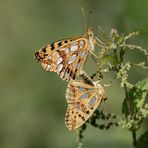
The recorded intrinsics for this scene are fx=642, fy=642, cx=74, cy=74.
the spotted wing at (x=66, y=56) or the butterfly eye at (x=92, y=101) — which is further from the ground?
the spotted wing at (x=66, y=56)

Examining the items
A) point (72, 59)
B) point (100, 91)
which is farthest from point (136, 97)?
point (72, 59)

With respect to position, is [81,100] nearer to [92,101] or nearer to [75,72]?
[92,101]

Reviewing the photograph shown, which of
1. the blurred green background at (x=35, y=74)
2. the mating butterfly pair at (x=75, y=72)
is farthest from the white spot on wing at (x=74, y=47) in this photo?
the blurred green background at (x=35, y=74)

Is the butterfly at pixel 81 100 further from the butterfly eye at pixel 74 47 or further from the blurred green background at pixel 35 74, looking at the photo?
the blurred green background at pixel 35 74

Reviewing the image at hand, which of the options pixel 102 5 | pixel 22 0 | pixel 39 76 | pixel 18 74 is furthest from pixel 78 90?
pixel 22 0

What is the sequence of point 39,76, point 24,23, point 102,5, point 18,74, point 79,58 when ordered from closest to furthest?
point 79,58, point 102,5, point 39,76, point 18,74, point 24,23

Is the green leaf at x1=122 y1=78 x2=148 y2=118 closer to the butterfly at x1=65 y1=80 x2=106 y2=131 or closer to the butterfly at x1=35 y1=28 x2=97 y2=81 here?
the butterfly at x1=65 y1=80 x2=106 y2=131

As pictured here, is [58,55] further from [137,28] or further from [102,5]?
[102,5]
